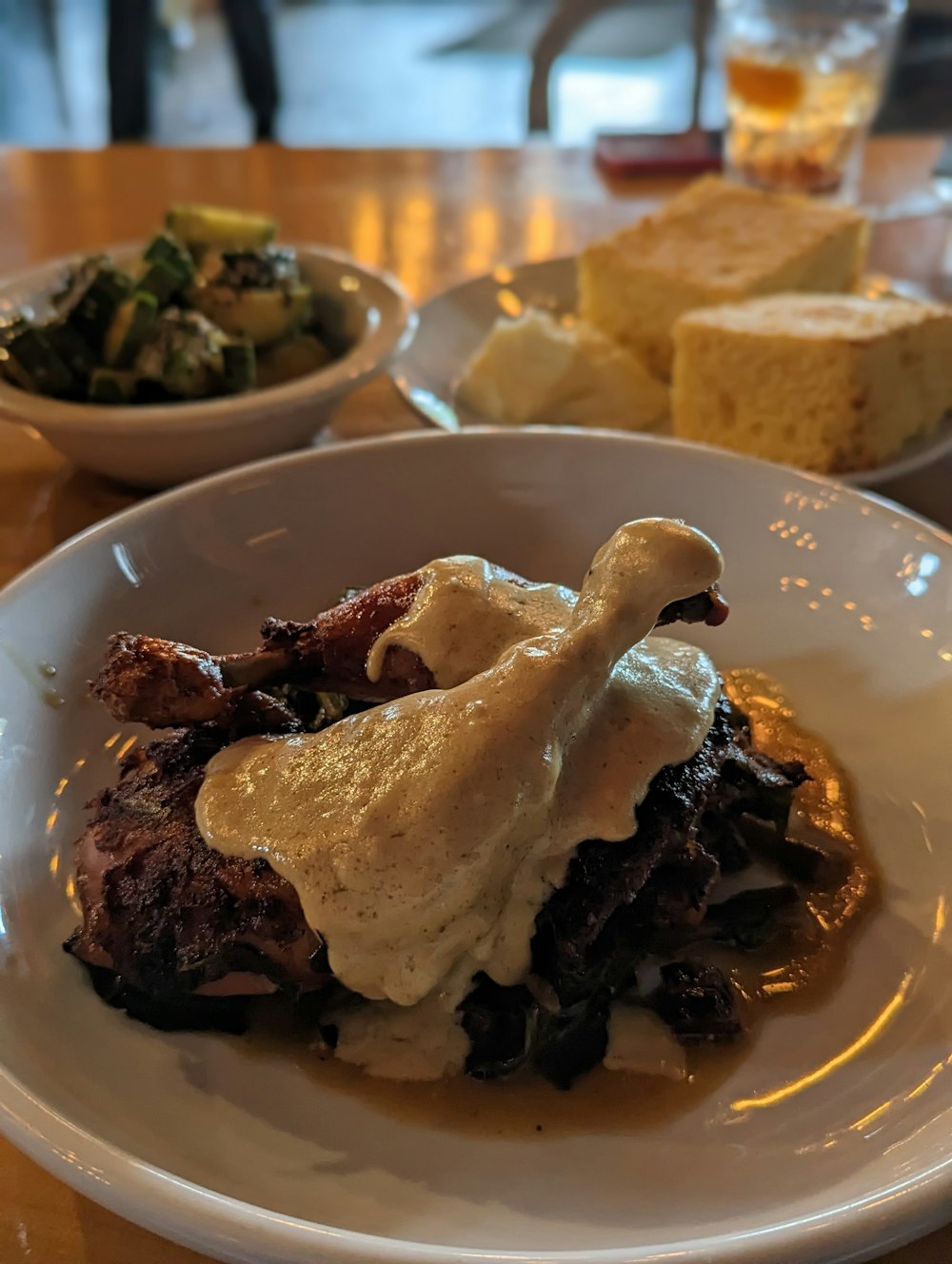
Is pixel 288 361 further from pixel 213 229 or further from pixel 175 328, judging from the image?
pixel 213 229

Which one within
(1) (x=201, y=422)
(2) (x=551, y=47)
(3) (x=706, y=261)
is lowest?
(1) (x=201, y=422)

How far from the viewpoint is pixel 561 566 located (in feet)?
4.55

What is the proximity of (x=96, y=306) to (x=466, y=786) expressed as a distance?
1182 mm

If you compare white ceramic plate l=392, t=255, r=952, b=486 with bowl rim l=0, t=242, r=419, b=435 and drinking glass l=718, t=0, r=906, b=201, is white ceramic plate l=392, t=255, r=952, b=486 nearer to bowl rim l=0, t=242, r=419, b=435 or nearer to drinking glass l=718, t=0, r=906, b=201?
bowl rim l=0, t=242, r=419, b=435

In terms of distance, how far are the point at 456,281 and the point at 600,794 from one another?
1.78 metres

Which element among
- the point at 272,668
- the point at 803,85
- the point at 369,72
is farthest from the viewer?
the point at 369,72

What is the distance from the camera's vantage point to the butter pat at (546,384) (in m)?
1.81

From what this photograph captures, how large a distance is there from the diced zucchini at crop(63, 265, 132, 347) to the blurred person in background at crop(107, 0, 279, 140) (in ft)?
8.41

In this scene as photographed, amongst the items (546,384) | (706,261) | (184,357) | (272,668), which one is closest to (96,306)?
(184,357)

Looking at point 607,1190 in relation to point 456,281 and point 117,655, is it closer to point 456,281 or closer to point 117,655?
point 117,655

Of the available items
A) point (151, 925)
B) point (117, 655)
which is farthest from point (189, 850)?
point (117, 655)

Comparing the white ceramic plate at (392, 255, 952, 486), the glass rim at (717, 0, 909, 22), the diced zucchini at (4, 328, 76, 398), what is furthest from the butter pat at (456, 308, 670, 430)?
the glass rim at (717, 0, 909, 22)

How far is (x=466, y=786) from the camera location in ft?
2.72

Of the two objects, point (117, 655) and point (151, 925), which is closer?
point (151, 925)
